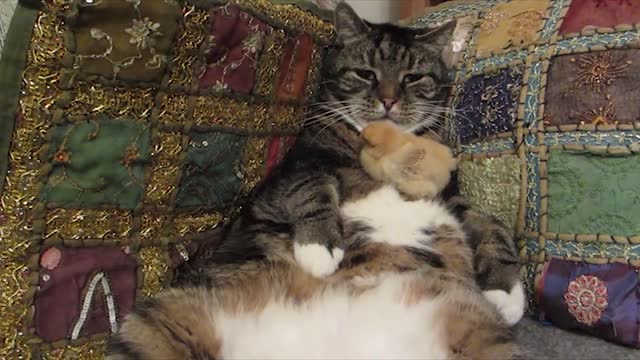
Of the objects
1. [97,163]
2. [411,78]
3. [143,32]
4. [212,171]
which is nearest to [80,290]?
[97,163]

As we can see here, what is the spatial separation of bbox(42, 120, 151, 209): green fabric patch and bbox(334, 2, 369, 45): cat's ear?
59cm

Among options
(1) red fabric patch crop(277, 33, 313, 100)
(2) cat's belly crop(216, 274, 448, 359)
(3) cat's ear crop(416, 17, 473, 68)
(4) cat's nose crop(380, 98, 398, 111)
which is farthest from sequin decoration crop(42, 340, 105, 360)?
(3) cat's ear crop(416, 17, 473, 68)

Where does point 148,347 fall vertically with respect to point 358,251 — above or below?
below

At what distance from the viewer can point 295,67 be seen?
4.10 ft

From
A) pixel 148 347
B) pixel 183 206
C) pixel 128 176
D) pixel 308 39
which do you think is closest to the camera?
pixel 148 347

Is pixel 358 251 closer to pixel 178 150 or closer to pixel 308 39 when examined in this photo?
pixel 178 150

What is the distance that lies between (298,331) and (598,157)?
0.60 m

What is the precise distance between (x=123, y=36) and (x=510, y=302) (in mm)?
784

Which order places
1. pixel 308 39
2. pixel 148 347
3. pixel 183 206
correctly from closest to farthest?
pixel 148 347
pixel 183 206
pixel 308 39

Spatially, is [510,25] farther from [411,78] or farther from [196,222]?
[196,222]

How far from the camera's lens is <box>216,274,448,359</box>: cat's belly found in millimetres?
871

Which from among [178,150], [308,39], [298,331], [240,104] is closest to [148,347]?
[298,331]

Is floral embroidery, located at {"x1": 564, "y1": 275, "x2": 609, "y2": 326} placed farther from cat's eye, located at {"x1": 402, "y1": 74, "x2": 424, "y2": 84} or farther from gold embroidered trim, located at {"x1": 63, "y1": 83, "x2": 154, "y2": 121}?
gold embroidered trim, located at {"x1": 63, "y1": 83, "x2": 154, "y2": 121}

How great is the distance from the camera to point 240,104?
1.10 m
